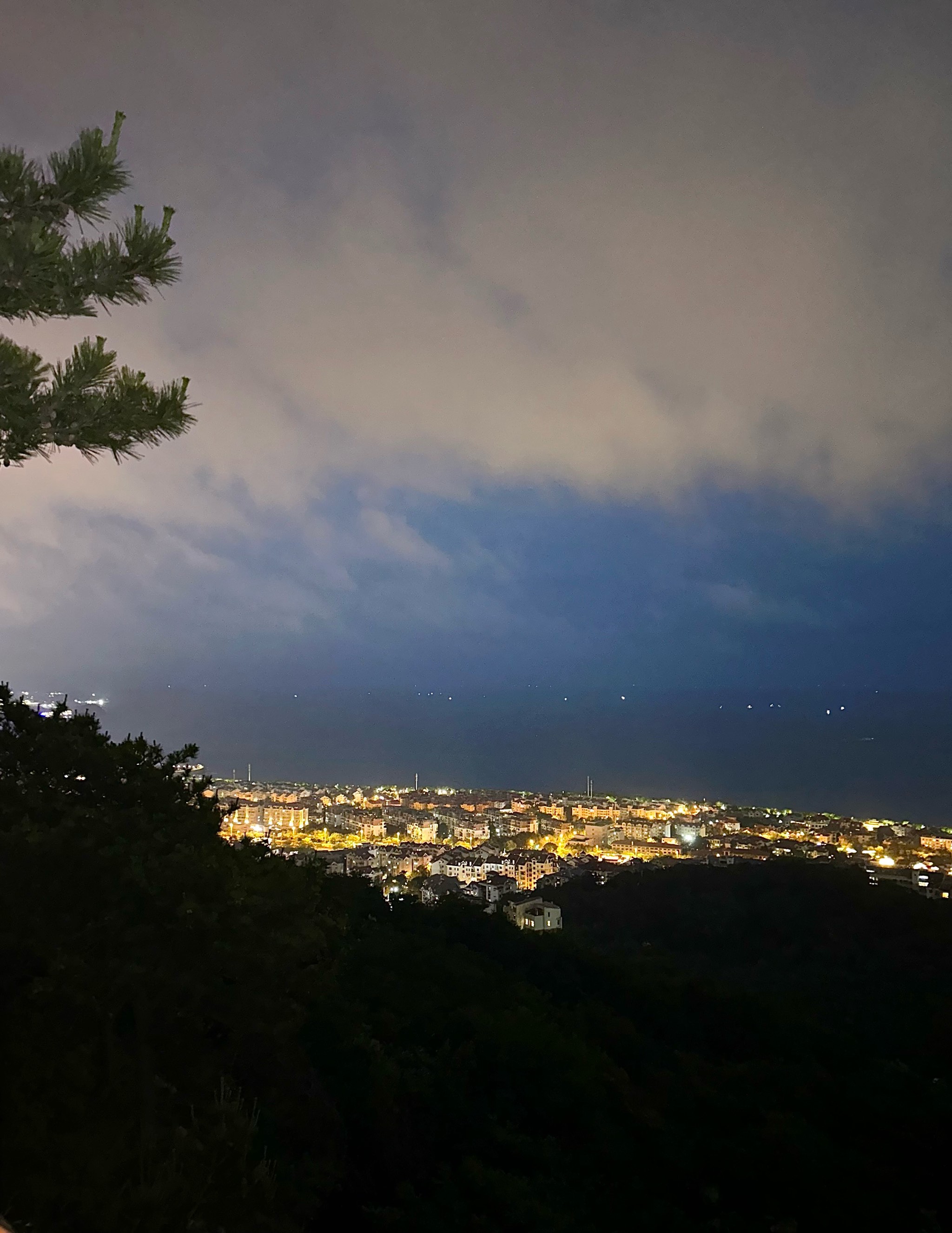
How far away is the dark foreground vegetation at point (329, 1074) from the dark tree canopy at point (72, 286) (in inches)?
75.2

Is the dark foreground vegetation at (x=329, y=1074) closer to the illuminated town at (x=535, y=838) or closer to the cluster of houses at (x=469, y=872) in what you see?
the illuminated town at (x=535, y=838)

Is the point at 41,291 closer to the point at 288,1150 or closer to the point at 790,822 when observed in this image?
the point at 288,1150

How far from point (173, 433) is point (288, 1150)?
3544mm

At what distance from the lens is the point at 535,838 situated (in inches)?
1094

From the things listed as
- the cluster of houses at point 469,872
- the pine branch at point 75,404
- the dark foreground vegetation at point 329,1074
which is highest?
the pine branch at point 75,404

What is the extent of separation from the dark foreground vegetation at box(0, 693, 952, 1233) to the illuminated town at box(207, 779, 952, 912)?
5.69 m

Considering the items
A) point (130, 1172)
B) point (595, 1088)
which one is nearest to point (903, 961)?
point (595, 1088)

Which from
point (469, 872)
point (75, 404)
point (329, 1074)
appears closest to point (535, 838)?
point (469, 872)

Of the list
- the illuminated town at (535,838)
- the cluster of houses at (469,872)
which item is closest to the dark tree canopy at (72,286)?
the illuminated town at (535,838)

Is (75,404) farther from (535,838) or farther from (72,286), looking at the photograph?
(535,838)

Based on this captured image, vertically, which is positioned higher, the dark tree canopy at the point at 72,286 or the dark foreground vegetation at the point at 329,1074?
the dark tree canopy at the point at 72,286

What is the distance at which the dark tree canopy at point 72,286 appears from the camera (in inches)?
121

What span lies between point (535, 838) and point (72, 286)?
26.7m

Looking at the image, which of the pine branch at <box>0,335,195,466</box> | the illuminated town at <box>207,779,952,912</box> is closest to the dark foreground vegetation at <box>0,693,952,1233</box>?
the pine branch at <box>0,335,195,466</box>
